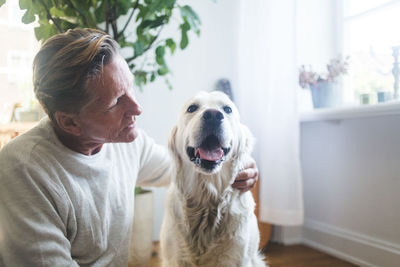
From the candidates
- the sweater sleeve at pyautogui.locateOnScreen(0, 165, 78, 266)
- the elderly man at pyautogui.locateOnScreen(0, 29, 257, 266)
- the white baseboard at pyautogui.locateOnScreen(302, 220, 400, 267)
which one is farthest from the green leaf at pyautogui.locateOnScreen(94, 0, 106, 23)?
the white baseboard at pyautogui.locateOnScreen(302, 220, 400, 267)

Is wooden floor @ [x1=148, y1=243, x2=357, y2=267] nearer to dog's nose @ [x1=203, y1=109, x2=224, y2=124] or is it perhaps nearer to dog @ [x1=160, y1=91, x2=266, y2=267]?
dog @ [x1=160, y1=91, x2=266, y2=267]

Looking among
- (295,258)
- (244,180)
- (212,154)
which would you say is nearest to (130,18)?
(212,154)

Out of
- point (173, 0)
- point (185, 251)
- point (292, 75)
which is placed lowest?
point (185, 251)

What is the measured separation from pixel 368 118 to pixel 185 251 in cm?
131

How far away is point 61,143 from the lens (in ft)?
3.18

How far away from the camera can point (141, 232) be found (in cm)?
166

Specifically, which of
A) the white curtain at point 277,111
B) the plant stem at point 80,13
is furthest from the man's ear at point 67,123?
the white curtain at point 277,111

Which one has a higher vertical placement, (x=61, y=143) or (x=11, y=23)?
(x=11, y=23)

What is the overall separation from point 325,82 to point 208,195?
1.32m

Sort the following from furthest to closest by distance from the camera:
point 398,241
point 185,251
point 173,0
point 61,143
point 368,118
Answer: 1. point 368,118
2. point 398,241
3. point 173,0
4. point 185,251
5. point 61,143

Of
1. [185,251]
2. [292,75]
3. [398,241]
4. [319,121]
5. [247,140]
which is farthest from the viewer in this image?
[319,121]

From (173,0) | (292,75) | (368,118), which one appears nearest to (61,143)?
(173,0)

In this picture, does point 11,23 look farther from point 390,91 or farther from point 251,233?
point 390,91

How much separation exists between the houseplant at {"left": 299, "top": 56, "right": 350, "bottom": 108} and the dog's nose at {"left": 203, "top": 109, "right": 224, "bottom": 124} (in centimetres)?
124
